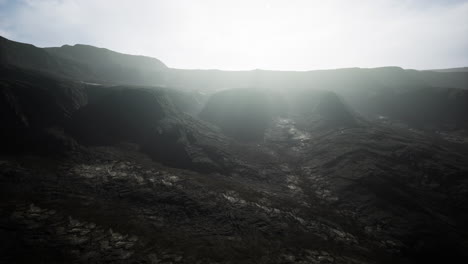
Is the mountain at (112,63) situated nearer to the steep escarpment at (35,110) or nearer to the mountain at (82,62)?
the mountain at (82,62)

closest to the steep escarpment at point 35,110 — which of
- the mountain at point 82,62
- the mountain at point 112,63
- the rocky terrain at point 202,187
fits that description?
the rocky terrain at point 202,187

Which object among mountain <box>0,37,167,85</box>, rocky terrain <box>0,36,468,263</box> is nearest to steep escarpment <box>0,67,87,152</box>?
rocky terrain <box>0,36,468,263</box>

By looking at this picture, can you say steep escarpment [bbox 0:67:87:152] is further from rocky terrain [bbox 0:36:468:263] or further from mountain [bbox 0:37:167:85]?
mountain [bbox 0:37:167:85]

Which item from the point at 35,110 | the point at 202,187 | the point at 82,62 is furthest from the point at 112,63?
the point at 202,187

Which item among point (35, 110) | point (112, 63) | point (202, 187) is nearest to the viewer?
point (202, 187)

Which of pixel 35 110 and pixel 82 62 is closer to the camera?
pixel 35 110

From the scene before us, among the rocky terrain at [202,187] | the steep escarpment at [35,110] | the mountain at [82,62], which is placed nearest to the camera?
the rocky terrain at [202,187]

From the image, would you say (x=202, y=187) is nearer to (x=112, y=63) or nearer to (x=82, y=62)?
(x=82, y=62)

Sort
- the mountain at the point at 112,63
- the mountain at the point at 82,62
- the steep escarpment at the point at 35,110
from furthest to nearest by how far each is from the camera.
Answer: the mountain at the point at 112,63
the mountain at the point at 82,62
the steep escarpment at the point at 35,110

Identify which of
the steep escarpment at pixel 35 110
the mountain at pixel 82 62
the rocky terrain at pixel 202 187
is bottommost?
the rocky terrain at pixel 202 187
